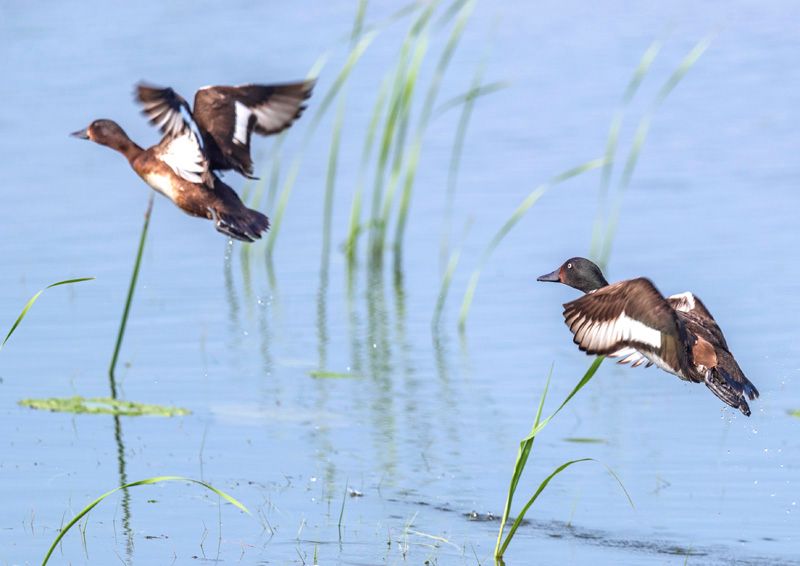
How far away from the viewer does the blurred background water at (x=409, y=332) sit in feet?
27.4

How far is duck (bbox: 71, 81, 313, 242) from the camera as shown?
25.9ft

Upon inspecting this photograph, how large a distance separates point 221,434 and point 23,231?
5532 mm

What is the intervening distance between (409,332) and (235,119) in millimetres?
4077

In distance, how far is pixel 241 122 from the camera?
8367 millimetres

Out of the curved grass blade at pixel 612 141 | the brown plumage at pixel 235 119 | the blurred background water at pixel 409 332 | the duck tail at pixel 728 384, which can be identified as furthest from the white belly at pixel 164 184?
the curved grass blade at pixel 612 141

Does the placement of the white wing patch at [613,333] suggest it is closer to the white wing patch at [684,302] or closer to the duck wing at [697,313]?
the duck wing at [697,313]

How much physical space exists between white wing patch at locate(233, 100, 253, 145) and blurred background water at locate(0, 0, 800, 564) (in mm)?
1754

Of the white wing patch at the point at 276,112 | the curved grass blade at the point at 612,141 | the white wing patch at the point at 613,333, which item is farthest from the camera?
the curved grass blade at the point at 612,141

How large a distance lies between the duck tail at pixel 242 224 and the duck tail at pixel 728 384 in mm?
2102

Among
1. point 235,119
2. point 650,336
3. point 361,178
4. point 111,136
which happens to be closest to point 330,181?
point 361,178

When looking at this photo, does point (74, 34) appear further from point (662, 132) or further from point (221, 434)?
point (221, 434)

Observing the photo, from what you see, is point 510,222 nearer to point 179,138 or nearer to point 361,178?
point 179,138

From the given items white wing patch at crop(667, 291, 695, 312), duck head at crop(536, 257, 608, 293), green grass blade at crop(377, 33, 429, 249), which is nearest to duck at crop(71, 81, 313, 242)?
duck head at crop(536, 257, 608, 293)

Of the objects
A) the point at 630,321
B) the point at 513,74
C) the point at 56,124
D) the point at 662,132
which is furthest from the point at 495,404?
the point at 513,74
